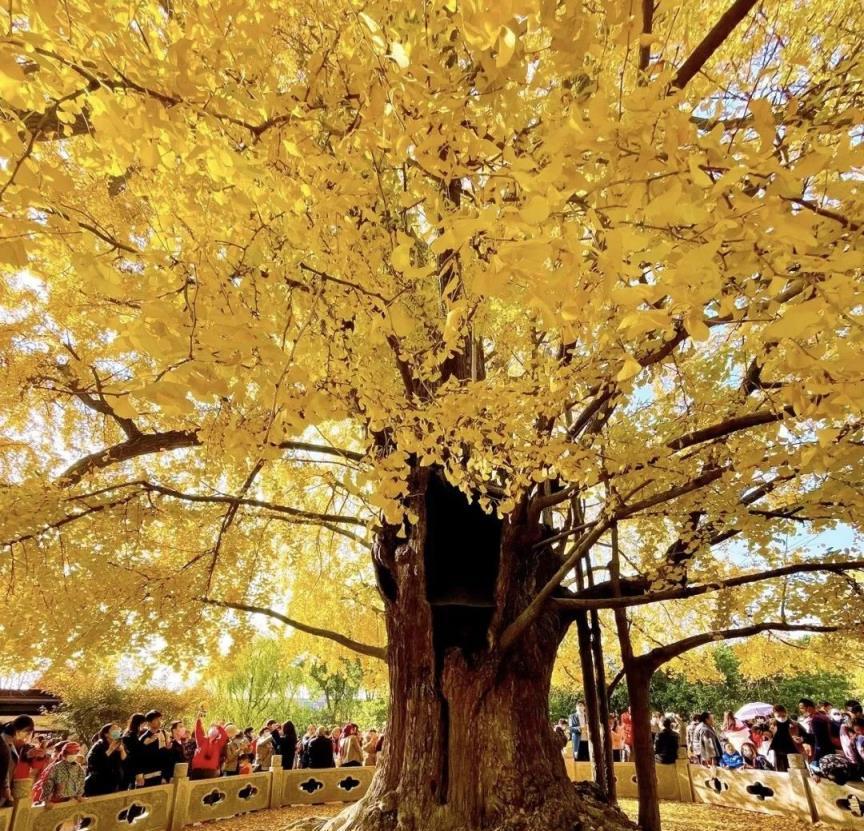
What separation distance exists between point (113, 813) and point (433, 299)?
6.28 metres

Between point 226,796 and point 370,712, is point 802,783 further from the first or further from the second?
point 370,712

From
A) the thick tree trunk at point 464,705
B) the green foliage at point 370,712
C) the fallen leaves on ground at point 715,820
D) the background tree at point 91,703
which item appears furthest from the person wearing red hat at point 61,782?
the green foliage at point 370,712

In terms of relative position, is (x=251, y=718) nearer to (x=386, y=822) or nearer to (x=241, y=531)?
(x=241, y=531)

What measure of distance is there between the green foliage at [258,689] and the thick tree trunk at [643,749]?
61.0 ft

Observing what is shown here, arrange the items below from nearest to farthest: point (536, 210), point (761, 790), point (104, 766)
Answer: point (536, 210) → point (104, 766) → point (761, 790)

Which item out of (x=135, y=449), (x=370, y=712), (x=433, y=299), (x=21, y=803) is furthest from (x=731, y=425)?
(x=370, y=712)

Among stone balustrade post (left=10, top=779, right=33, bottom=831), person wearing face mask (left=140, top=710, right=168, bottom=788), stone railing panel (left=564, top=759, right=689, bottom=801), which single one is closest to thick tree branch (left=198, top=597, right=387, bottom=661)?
stone balustrade post (left=10, top=779, right=33, bottom=831)

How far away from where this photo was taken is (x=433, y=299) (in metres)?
4.72

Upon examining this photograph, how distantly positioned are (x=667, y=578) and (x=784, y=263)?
401 cm

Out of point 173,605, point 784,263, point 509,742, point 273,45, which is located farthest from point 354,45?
point 173,605

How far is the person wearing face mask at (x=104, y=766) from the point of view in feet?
20.3

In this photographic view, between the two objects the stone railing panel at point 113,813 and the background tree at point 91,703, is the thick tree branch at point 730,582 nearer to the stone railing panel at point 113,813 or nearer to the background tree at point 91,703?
the stone railing panel at point 113,813

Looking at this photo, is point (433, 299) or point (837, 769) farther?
point (837, 769)

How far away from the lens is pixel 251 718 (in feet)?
74.9
